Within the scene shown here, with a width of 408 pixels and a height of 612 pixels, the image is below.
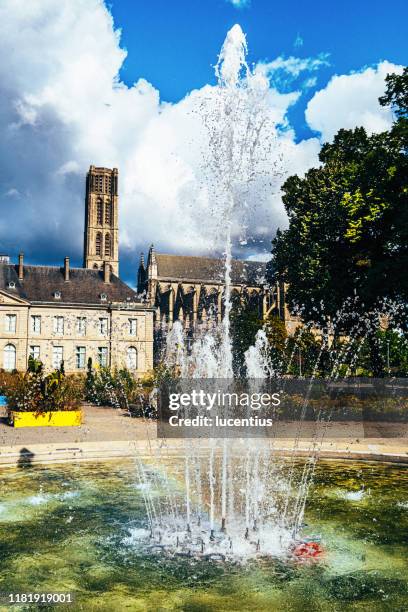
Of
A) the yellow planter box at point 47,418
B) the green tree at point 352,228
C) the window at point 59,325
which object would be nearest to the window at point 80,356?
the window at point 59,325

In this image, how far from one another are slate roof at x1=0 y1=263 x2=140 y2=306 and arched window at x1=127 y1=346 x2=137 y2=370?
490cm

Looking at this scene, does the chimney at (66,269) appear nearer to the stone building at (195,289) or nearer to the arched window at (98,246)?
the stone building at (195,289)

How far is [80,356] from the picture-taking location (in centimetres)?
5081

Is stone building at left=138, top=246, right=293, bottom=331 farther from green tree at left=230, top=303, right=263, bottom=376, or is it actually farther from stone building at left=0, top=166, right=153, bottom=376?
stone building at left=0, top=166, right=153, bottom=376

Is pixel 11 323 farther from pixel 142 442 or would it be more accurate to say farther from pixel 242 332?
pixel 142 442

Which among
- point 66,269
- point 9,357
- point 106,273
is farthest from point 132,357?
point 9,357

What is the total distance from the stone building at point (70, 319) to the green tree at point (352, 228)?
20298 mm

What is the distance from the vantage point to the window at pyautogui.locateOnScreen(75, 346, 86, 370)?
50.6m

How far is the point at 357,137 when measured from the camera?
28.4m

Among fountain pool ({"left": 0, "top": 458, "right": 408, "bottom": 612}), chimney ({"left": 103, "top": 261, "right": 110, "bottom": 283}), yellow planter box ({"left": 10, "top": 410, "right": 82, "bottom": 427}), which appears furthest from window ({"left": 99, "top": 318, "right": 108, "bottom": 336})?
fountain pool ({"left": 0, "top": 458, "right": 408, "bottom": 612})

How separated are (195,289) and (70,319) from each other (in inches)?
1424

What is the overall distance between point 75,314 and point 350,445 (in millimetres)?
40339

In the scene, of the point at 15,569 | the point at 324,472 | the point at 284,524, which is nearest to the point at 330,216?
the point at 324,472

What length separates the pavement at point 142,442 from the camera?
13094 mm
